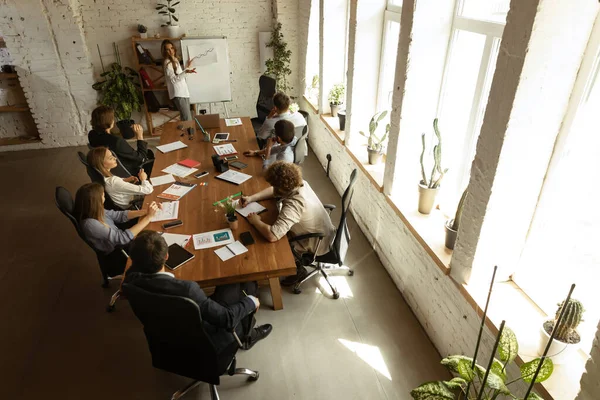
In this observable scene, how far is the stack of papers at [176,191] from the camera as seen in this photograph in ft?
11.7

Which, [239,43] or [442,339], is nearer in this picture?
[442,339]

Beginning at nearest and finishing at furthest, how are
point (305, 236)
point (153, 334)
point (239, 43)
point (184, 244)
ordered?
point (153, 334), point (184, 244), point (305, 236), point (239, 43)

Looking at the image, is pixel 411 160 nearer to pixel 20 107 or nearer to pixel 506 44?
pixel 506 44

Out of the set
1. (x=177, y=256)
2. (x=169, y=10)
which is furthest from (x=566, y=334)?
(x=169, y=10)

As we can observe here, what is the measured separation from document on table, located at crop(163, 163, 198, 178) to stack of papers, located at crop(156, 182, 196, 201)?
0.21 m

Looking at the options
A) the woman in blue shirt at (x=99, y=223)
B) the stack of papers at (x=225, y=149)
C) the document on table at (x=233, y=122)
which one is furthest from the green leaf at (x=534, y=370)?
the document on table at (x=233, y=122)

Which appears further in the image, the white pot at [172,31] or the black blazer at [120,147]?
the white pot at [172,31]

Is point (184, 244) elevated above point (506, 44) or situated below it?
below

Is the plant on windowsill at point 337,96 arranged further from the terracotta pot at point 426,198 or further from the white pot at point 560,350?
the white pot at point 560,350

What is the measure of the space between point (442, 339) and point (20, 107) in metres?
7.28

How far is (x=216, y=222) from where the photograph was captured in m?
3.22

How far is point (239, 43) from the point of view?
707 cm

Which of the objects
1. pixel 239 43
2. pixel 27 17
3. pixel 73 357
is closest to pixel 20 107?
pixel 27 17

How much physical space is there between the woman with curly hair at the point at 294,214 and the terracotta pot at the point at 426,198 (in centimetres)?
80
